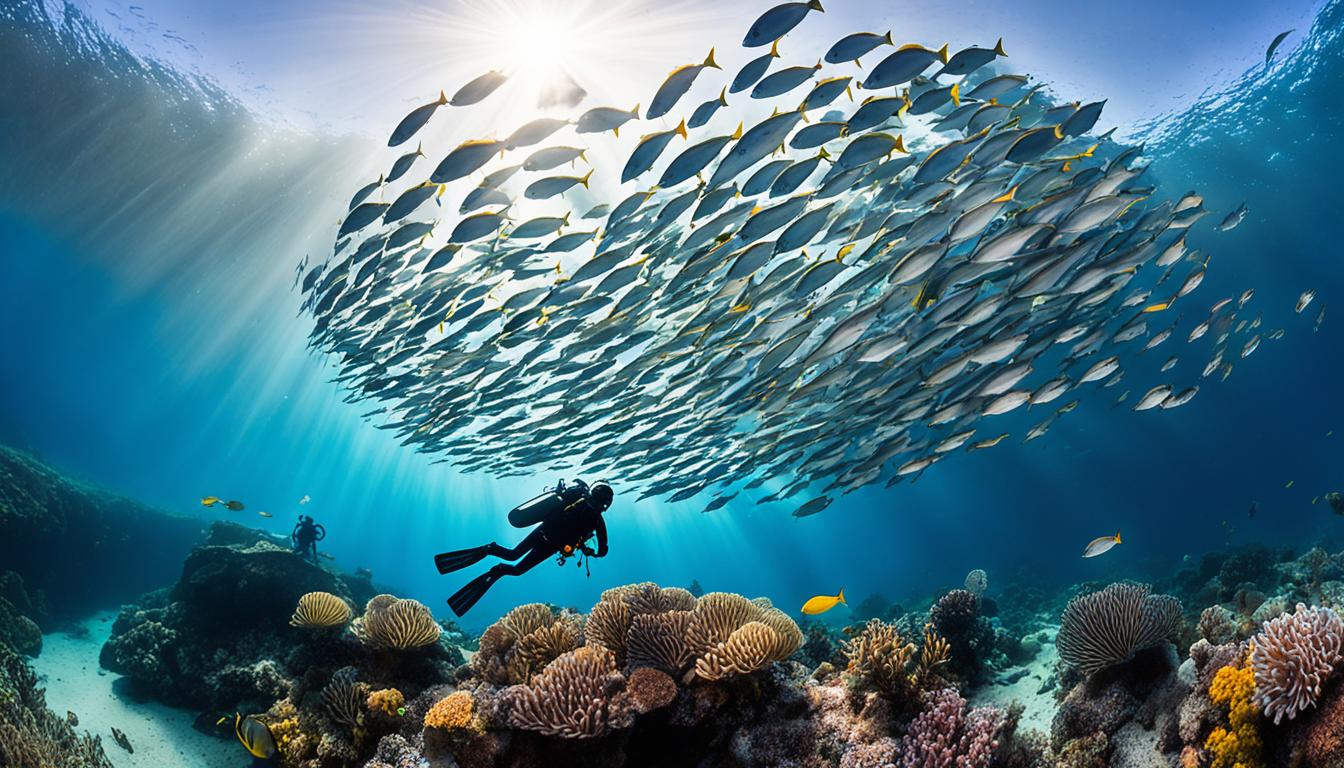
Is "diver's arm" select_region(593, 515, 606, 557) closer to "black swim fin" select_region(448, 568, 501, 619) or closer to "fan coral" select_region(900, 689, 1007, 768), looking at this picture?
"black swim fin" select_region(448, 568, 501, 619)

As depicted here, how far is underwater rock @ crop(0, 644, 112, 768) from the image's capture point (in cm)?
487

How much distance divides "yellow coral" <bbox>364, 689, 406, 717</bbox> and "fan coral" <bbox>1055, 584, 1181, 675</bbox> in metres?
6.01

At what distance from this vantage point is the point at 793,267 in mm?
6965

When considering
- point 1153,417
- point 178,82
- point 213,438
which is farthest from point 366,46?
point 213,438

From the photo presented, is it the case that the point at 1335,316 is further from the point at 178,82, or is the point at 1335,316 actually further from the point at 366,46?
the point at 178,82

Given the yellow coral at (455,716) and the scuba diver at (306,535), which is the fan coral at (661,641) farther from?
the scuba diver at (306,535)

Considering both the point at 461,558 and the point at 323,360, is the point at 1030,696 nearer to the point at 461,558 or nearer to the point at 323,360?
the point at 461,558

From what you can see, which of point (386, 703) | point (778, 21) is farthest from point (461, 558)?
point (778, 21)

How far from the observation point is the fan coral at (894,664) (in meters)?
4.06

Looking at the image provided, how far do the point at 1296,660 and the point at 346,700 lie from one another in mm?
7243

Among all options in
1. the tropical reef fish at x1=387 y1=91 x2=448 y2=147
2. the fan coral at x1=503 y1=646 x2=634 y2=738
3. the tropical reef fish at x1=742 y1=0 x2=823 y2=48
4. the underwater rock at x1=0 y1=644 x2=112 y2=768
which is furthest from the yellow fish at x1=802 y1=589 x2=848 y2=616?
the underwater rock at x1=0 y1=644 x2=112 y2=768

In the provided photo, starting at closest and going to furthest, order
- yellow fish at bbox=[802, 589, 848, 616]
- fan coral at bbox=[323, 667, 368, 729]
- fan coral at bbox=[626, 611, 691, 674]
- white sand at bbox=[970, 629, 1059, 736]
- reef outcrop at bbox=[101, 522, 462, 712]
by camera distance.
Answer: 1. fan coral at bbox=[626, 611, 691, 674]
2. fan coral at bbox=[323, 667, 368, 729]
3. white sand at bbox=[970, 629, 1059, 736]
4. reef outcrop at bbox=[101, 522, 462, 712]
5. yellow fish at bbox=[802, 589, 848, 616]

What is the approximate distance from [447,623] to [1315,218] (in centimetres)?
3738

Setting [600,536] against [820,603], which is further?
[820,603]
